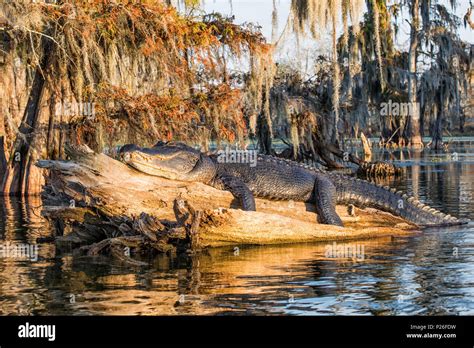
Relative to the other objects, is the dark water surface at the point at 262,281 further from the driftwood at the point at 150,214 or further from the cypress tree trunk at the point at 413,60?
the cypress tree trunk at the point at 413,60

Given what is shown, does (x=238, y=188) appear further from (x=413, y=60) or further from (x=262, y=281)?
(x=413, y=60)

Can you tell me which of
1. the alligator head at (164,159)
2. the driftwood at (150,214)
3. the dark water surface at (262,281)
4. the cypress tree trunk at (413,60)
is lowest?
the dark water surface at (262,281)

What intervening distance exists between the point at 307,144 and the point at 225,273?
2280 cm

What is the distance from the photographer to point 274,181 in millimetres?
14922

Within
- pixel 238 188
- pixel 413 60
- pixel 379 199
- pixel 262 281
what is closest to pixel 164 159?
pixel 238 188

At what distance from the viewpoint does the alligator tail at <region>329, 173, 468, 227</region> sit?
1555cm

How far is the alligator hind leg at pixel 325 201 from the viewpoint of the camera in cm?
1457

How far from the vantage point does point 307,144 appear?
3381cm

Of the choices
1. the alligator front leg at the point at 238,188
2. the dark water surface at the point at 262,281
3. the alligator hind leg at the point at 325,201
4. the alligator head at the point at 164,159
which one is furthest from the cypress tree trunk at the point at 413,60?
the alligator head at the point at 164,159

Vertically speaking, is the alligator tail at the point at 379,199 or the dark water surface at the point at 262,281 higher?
the alligator tail at the point at 379,199

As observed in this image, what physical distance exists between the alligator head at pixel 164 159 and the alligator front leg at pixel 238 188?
21.8 inches

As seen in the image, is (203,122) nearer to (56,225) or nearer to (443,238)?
(56,225)
